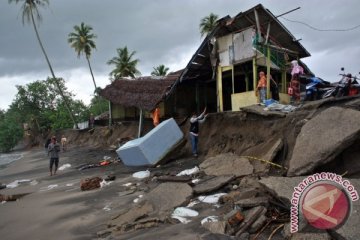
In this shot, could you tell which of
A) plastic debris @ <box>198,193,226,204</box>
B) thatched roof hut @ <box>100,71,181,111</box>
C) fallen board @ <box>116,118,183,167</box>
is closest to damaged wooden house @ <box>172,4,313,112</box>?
thatched roof hut @ <box>100,71,181,111</box>

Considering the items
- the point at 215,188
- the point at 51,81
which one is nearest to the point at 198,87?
the point at 215,188

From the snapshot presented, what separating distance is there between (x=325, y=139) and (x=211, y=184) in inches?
116

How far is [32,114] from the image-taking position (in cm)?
A: 4753

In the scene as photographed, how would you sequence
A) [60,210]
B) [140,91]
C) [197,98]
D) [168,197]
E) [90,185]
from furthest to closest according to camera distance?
[197,98], [140,91], [90,185], [60,210], [168,197]

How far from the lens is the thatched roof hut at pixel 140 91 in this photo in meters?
17.4

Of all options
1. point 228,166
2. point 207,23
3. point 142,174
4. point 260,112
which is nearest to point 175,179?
point 228,166

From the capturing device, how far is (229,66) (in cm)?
1536

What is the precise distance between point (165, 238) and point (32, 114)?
4472 centimetres

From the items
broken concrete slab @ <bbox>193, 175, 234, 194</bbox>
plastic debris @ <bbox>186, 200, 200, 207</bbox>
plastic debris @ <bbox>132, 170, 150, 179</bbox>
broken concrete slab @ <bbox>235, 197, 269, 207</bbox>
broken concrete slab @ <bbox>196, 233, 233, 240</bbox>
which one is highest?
broken concrete slab @ <bbox>235, 197, 269, 207</bbox>

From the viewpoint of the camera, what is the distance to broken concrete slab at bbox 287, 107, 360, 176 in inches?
298

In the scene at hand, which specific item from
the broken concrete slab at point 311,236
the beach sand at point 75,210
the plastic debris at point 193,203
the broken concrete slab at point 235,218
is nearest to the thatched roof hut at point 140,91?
the beach sand at point 75,210

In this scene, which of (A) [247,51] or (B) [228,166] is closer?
(B) [228,166]

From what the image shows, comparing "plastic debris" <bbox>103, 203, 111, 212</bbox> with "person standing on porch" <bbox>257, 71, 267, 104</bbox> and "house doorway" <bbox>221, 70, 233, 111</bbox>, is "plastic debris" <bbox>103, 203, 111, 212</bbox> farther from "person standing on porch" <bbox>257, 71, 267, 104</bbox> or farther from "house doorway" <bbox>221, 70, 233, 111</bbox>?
"house doorway" <bbox>221, 70, 233, 111</bbox>

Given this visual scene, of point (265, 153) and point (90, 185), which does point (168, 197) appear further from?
point (90, 185)
